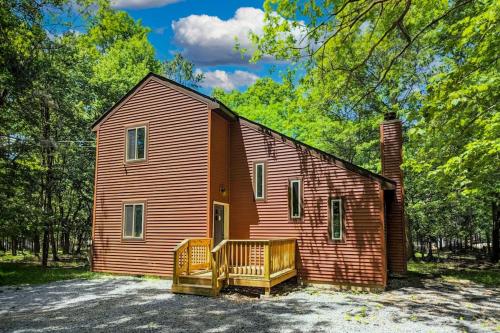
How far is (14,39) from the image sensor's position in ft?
26.0

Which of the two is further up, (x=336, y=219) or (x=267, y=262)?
(x=336, y=219)

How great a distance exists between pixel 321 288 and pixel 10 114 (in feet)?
50.2

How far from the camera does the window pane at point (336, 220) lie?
11.7 m

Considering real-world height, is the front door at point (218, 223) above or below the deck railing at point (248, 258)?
above

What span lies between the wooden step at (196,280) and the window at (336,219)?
4181 millimetres

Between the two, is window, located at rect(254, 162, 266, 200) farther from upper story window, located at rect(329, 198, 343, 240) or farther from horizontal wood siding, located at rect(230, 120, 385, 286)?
upper story window, located at rect(329, 198, 343, 240)

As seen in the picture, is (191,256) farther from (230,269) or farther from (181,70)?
(181,70)

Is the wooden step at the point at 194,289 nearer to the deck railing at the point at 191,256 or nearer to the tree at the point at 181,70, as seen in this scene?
the deck railing at the point at 191,256

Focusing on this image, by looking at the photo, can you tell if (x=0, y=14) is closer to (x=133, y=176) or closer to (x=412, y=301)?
(x=133, y=176)

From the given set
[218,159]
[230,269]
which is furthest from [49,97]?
[230,269]

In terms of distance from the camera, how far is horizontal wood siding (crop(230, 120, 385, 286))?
1127cm

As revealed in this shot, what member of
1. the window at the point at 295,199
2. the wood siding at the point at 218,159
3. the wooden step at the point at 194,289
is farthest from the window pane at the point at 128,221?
the window at the point at 295,199

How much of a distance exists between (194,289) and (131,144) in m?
6.88

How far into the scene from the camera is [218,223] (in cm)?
1334
